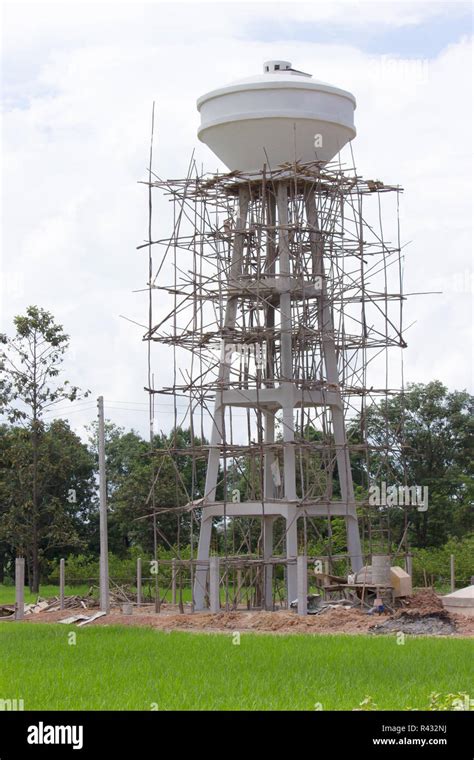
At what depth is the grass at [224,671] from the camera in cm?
2011

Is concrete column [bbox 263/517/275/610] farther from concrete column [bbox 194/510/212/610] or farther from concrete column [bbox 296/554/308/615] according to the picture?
concrete column [bbox 296/554/308/615]

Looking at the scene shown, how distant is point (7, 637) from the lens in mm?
32125

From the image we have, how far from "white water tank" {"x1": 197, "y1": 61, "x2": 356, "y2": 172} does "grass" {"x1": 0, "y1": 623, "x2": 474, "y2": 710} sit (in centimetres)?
1390

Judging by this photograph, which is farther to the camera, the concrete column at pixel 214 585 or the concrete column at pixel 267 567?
the concrete column at pixel 267 567

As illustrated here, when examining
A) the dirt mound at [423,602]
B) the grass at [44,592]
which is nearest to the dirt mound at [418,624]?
the dirt mound at [423,602]

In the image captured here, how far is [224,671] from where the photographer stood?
945 inches

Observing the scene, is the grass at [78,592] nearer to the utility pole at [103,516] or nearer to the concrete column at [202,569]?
the concrete column at [202,569]

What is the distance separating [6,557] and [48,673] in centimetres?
4503

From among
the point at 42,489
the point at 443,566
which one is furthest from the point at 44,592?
the point at 443,566

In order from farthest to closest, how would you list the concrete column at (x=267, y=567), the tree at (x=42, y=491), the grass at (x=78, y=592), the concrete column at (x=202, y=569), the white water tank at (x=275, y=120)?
the tree at (x=42, y=491) → the grass at (x=78, y=592) → the concrete column at (x=267, y=567) → the concrete column at (x=202, y=569) → the white water tank at (x=275, y=120)

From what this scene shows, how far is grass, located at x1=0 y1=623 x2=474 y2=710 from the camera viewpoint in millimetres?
20109

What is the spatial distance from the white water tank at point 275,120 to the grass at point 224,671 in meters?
13.9
